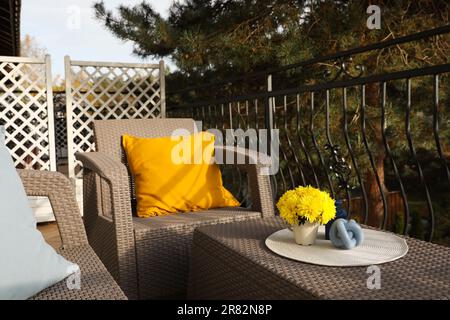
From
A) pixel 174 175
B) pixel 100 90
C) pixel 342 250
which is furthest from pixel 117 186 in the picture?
pixel 100 90

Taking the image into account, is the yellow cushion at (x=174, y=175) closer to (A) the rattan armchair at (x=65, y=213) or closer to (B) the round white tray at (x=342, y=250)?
(A) the rattan armchair at (x=65, y=213)

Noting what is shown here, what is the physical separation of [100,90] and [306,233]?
159 inches

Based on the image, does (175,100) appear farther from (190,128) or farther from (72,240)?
(72,240)

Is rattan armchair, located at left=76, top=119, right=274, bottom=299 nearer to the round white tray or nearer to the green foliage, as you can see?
Answer: the round white tray

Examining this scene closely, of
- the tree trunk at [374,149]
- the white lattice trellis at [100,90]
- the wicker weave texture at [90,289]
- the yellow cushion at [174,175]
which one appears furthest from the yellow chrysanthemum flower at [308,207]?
the tree trunk at [374,149]

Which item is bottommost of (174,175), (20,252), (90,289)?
(90,289)

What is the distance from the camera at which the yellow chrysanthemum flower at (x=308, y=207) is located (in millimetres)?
1147

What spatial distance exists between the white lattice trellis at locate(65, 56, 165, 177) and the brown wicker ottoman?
3.26 metres

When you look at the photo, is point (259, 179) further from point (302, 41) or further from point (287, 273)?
point (302, 41)

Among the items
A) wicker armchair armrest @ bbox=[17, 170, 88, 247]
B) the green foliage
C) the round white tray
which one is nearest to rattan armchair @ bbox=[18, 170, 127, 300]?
wicker armchair armrest @ bbox=[17, 170, 88, 247]

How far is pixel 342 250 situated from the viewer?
44.5 inches

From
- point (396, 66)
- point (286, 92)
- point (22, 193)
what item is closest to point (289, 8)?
point (396, 66)

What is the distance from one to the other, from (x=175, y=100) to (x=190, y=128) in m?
3.81

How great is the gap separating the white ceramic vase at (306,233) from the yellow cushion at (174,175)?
0.86 m
